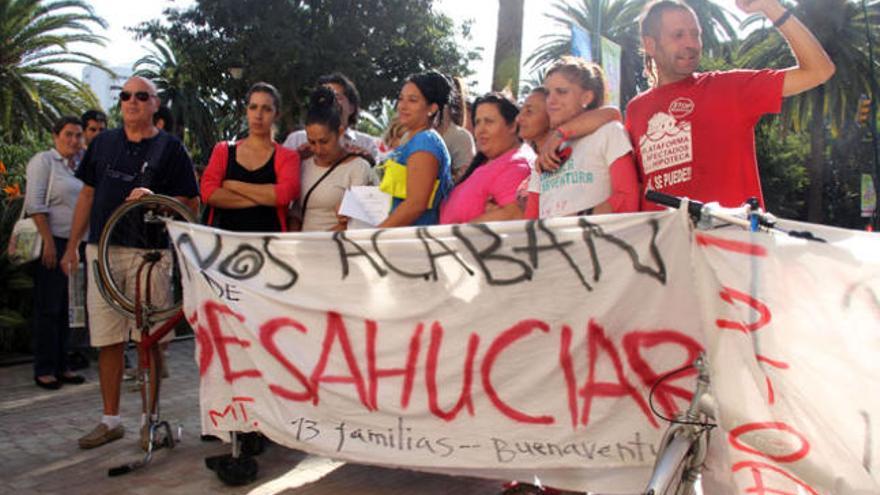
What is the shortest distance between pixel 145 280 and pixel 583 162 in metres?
2.53

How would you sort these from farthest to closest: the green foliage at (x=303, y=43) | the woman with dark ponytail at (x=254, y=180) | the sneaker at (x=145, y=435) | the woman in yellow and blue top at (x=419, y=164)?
the green foliage at (x=303, y=43)
the woman with dark ponytail at (x=254, y=180)
the sneaker at (x=145, y=435)
the woman in yellow and blue top at (x=419, y=164)

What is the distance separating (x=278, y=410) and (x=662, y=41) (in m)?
2.27

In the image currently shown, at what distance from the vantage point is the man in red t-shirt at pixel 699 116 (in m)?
3.67

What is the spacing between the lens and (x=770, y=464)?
2.94 m

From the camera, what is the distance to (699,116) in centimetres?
371

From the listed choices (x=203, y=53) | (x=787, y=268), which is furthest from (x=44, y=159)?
(x=203, y=53)

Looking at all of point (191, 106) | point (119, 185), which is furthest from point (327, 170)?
point (191, 106)

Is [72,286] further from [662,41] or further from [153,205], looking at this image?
[662,41]

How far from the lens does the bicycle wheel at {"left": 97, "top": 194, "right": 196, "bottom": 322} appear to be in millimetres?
4750

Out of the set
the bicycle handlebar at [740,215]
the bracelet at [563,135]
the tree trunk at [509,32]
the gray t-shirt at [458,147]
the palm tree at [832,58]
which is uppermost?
the palm tree at [832,58]

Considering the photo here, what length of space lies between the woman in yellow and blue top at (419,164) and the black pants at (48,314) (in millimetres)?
3475

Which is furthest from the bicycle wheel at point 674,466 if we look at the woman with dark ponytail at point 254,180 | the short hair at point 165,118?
the short hair at point 165,118

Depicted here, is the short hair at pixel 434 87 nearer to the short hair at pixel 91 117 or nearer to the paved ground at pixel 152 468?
the paved ground at pixel 152 468

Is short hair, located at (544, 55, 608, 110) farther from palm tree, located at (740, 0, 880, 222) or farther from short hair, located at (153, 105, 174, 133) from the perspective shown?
palm tree, located at (740, 0, 880, 222)
